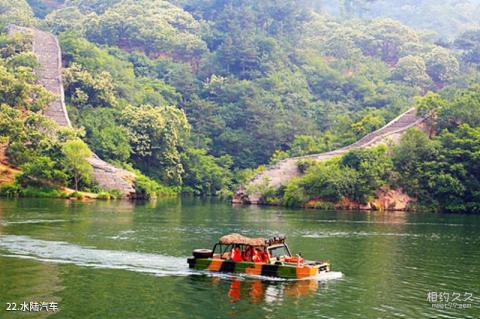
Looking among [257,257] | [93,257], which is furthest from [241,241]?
[93,257]

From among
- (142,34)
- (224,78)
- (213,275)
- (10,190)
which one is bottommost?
(213,275)

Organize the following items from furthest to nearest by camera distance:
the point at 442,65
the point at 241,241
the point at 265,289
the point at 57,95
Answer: the point at 442,65 < the point at 57,95 < the point at 241,241 < the point at 265,289

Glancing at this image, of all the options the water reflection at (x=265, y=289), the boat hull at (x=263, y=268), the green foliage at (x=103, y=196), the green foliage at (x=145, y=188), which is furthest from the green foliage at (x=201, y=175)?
the water reflection at (x=265, y=289)

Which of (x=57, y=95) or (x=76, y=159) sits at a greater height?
(x=57, y=95)

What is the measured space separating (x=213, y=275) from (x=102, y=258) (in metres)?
6.25

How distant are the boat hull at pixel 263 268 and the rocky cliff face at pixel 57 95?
5097cm

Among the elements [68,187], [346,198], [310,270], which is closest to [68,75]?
[68,187]

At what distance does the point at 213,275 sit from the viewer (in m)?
28.7

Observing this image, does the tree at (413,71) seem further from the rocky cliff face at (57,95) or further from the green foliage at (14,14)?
the green foliage at (14,14)

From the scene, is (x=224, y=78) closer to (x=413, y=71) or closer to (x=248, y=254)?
(x=413, y=71)

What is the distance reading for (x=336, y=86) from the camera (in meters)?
134

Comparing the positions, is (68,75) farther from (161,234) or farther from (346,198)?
(161,234)

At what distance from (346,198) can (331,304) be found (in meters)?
51.1

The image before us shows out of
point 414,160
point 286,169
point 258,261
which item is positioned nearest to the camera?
point 258,261
